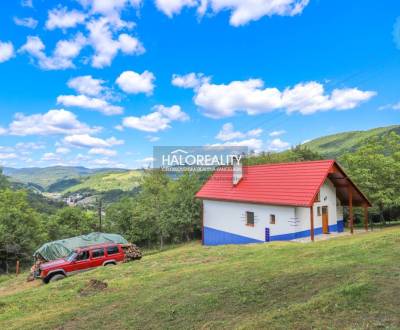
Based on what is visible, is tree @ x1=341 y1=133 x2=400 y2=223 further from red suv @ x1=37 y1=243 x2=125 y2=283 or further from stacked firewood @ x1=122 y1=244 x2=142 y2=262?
red suv @ x1=37 y1=243 x2=125 y2=283

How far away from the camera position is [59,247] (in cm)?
1653

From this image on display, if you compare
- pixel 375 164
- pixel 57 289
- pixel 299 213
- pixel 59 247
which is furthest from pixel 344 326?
pixel 375 164

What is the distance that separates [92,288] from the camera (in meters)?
8.91

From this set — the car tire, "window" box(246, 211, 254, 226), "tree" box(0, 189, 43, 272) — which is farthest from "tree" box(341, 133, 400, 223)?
"tree" box(0, 189, 43, 272)

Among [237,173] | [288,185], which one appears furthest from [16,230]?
[288,185]

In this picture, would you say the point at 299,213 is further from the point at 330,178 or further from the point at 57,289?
the point at 57,289

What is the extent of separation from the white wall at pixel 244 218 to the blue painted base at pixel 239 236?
9.4 inches

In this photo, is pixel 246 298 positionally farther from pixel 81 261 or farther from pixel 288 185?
pixel 288 185

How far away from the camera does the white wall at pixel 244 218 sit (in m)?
18.0

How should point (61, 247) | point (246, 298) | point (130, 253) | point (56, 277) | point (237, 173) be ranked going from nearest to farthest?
point (246, 298)
point (56, 277)
point (130, 253)
point (61, 247)
point (237, 173)

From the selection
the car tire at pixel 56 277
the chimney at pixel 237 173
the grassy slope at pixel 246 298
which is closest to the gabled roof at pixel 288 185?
the chimney at pixel 237 173

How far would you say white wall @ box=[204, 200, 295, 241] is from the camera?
1800cm

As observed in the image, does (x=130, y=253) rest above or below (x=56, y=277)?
above

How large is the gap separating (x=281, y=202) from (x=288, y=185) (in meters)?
1.54
